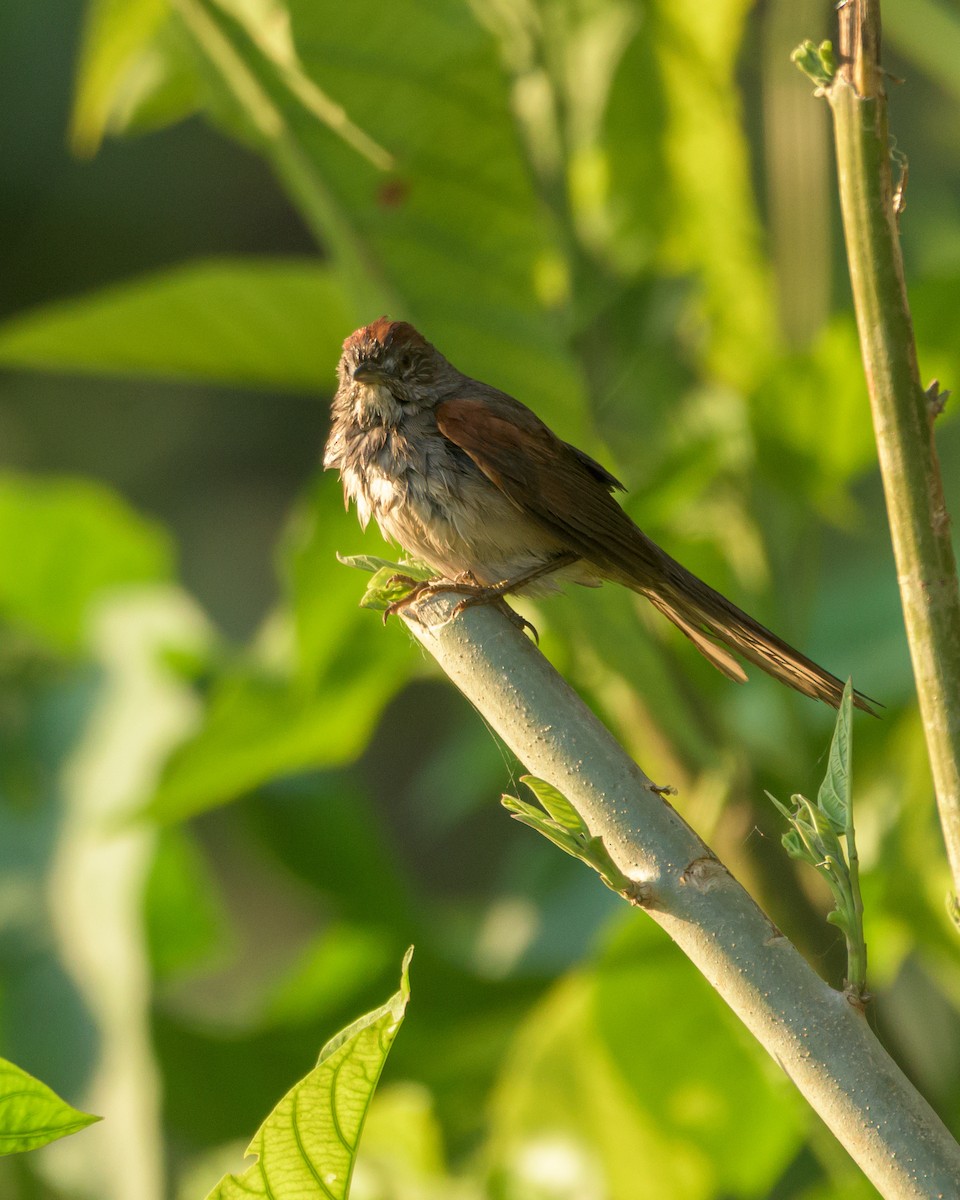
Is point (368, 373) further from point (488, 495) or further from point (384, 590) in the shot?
point (384, 590)

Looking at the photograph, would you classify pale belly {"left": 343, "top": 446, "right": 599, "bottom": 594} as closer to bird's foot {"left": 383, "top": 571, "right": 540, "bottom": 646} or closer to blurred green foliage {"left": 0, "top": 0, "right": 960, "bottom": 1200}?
blurred green foliage {"left": 0, "top": 0, "right": 960, "bottom": 1200}

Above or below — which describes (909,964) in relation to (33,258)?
below

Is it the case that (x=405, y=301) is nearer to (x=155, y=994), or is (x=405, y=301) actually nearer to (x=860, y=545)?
(x=155, y=994)

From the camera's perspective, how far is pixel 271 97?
1381 millimetres

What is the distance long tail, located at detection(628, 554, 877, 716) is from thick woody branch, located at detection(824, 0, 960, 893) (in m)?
0.23

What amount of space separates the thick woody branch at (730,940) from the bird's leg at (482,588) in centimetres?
12

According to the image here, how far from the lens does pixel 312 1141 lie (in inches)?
26.8

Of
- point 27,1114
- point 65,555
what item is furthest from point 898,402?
point 65,555

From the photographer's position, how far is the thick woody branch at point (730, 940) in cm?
60

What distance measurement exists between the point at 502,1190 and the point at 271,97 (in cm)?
119

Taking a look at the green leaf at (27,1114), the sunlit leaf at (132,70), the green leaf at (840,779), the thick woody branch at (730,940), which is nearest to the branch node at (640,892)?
the thick woody branch at (730,940)

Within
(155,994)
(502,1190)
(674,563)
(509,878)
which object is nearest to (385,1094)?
(502,1190)

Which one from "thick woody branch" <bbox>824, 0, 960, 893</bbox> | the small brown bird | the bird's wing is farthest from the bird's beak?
"thick woody branch" <bbox>824, 0, 960, 893</bbox>

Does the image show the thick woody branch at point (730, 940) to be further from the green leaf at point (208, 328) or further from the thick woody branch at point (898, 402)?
the green leaf at point (208, 328)
